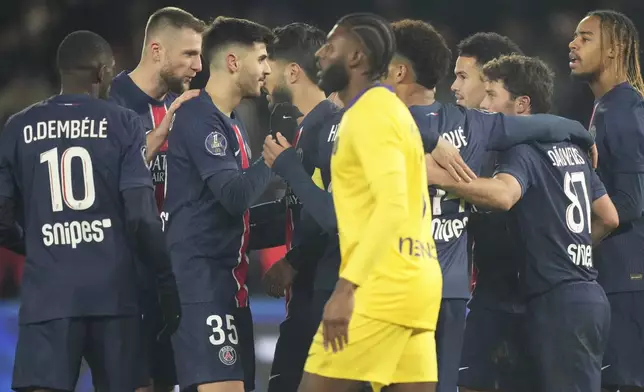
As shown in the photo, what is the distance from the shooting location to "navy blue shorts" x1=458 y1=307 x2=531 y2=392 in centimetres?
536

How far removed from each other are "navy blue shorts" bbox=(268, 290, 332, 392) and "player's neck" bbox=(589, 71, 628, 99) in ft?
6.73

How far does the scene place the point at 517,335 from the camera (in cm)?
538

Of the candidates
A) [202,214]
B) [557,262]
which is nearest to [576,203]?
[557,262]

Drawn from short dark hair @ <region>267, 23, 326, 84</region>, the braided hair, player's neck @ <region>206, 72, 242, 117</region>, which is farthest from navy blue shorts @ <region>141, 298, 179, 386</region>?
the braided hair

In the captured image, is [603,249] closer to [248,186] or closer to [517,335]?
[517,335]

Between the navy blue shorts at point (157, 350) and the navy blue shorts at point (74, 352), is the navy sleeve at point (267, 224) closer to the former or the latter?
the navy blue shorts at point (157, 350)

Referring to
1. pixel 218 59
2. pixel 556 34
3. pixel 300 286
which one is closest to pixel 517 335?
pixel 300 286

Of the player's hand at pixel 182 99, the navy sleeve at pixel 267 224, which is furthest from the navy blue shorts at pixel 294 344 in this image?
the player's hand at pixel 182 99

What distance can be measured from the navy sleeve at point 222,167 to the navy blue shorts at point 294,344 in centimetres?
59

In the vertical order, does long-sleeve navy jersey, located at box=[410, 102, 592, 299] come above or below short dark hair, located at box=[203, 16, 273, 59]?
below

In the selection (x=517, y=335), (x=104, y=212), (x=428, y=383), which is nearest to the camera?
(x=428, y=383)

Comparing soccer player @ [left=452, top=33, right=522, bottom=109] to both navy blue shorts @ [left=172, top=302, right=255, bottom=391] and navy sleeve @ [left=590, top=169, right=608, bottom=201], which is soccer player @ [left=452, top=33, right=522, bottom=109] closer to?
navy sleeve @ [left=590, top=169, right=608, bottom=201]

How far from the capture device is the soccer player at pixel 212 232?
4910 mm

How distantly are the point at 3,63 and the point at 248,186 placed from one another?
26.4 feet
